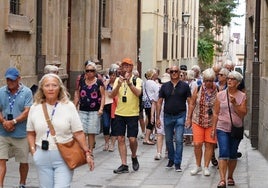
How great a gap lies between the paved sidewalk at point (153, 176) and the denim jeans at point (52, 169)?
3.24 m

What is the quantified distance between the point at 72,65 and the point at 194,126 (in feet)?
29.0

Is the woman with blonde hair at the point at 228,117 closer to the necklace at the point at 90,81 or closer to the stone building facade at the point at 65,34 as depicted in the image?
the necklace at the point at 90,81

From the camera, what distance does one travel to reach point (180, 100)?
1150 centimetres

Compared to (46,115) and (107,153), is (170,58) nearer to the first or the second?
(107,153)

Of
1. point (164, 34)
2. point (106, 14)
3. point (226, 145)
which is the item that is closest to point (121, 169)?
point (226, 145)

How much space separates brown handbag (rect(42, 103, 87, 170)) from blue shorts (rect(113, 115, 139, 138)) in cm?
446

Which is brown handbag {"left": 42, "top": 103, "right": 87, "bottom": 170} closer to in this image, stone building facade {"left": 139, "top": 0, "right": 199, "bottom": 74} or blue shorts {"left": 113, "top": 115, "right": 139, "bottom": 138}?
blue shorts {"left": 113, "top": 115, "right": 139, "bottom": 138}

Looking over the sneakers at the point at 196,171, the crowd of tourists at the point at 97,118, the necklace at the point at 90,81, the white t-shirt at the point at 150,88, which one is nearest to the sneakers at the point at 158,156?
the crowd of tourists at the point at 97,118

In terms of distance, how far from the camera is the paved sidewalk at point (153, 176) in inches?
401

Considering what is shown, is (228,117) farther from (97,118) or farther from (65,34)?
(65,34)

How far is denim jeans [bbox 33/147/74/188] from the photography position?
21.4 feet

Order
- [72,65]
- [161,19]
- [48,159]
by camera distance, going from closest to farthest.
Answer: [48,159] → [72,65] → [161,19]

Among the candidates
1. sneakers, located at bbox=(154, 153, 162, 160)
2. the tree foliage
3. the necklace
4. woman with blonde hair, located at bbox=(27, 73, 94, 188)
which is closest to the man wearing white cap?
woman with blonde hair, located at bbox=(27, 73, 94, 188)

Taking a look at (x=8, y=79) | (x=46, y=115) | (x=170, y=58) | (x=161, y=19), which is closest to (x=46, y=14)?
(x=8, y=79)
